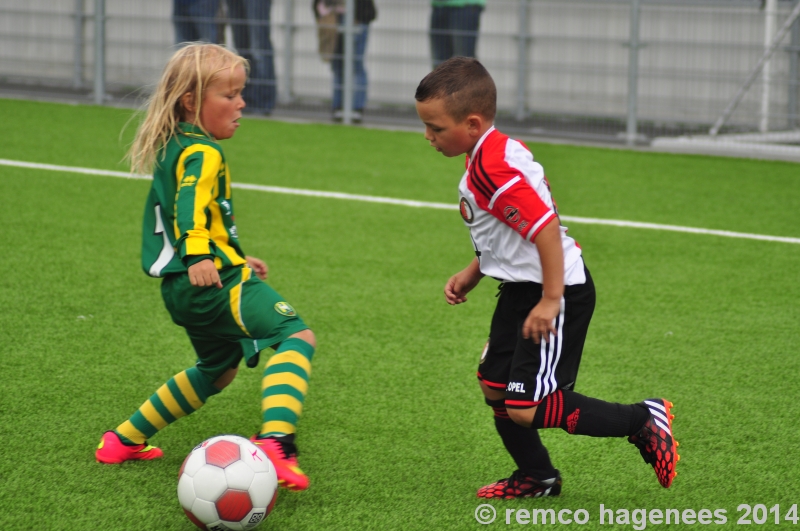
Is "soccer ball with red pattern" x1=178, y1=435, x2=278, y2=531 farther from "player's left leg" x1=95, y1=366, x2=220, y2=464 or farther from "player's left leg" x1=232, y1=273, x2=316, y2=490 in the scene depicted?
"player's left leg" x1=95, y1=366, x2=220, y2=464

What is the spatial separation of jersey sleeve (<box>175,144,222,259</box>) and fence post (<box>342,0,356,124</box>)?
8379 millimetres

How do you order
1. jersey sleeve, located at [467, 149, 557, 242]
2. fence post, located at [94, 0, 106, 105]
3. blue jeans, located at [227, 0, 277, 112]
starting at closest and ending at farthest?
jersey sleeve, located at [467, 149, 557, 242]
blue jeans, located at [227, 0, 277, 112]
fence post, located at [94, 0, 106, 105]

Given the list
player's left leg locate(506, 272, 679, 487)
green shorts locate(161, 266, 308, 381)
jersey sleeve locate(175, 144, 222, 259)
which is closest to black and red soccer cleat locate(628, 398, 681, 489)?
player's left leg locate(506, 272, 679, 487)

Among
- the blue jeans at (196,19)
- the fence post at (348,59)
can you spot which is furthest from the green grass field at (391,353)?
the blue jeans at (196,19)

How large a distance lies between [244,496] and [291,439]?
0.78 ft

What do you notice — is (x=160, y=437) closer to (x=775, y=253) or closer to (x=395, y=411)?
(x=395, y=411)

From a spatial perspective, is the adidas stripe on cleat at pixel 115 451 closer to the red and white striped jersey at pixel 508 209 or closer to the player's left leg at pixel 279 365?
the player's left leg at pixel 279 365

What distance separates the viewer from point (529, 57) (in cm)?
1128

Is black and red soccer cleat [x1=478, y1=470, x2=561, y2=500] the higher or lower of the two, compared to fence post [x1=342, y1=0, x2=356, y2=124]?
lower

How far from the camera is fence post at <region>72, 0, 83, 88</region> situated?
39.9ft

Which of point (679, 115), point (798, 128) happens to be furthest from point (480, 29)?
point (798, 128)

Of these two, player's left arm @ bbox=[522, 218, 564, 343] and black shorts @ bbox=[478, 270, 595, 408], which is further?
black shorts @ bbox=[478, 270, 595, 408]

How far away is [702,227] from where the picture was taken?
659 centimetres

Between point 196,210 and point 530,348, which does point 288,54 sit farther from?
point 530,348
